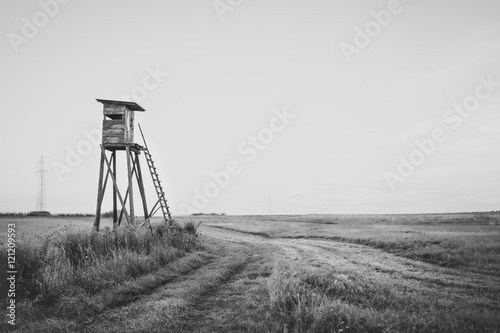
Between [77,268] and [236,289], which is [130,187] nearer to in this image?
[77,268]

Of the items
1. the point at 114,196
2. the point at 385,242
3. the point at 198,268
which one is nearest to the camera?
the point at 198,268

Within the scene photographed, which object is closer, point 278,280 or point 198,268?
point 278,280

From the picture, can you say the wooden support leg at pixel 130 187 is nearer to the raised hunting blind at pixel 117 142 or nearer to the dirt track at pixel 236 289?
the raised hunting blind at pixel 117 142

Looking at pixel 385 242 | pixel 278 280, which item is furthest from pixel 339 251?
pixel 278 280

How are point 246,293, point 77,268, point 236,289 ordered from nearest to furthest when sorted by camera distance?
point 246,293, point 236,289, point 77,268

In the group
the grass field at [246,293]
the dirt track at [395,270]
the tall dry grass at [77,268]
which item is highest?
the tall dry grass at [77,268]

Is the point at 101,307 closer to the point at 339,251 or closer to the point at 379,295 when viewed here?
the point at 379,295

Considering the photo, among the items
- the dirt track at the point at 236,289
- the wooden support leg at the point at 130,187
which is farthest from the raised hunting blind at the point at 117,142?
the dirt track at the point at 236,289

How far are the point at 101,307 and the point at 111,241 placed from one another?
19.8 feet

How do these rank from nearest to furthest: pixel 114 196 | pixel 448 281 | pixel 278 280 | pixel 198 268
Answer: pixel 278 280, pixel 448 281, pixel 198 268, pixel 114 196

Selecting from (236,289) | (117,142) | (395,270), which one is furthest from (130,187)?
(395,270)

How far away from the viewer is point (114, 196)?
75.5 ft

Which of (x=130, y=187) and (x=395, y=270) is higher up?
(x=130, y=187)

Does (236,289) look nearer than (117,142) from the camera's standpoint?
Yes
